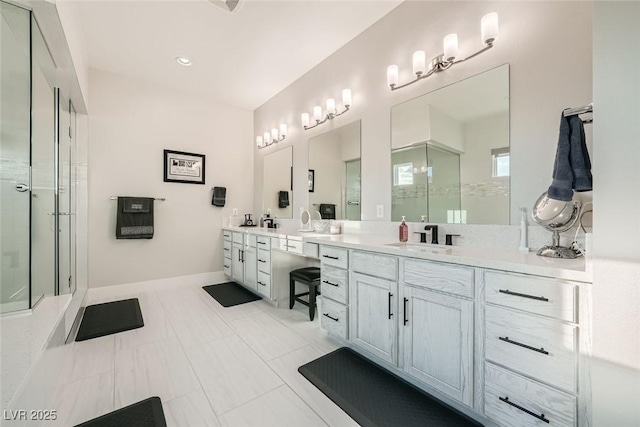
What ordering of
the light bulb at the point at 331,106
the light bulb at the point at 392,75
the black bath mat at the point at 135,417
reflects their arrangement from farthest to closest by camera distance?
the light bulb at the point at 331,106
the light bulb at the point at 392,75
the black bath mat at the point at 135,417

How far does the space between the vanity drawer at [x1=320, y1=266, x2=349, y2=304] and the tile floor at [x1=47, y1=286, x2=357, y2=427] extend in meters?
0.44

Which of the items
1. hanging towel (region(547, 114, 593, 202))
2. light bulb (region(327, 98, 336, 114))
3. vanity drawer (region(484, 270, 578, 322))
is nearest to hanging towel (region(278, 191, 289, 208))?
light bulb (region(327, 98, 336, 114))

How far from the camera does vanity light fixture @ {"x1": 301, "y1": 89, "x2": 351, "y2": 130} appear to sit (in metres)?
2.69

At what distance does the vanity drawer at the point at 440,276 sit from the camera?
130 centimetres

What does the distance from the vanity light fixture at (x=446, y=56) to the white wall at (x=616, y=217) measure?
0.75 m

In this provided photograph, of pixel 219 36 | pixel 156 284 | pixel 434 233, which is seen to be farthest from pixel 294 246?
pixel 156 284

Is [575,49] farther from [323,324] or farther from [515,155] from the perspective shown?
[323,324]

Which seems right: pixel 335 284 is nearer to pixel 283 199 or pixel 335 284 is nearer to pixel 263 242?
pixel 263 242

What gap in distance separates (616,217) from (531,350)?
2.03 ft

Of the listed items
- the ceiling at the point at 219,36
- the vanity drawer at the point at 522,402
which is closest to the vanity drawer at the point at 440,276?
the vanity drawer at the point at 522,402

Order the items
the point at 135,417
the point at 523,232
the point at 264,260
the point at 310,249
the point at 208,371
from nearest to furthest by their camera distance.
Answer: the point at 135,417 < the point at 523,232 < the point at 208,371 < the point at 310,249 < the point at 264,260

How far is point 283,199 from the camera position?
3820 millimetres

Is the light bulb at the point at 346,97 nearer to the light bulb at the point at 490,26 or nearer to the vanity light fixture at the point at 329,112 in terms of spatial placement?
the vanity light fixture at the point at 329,112

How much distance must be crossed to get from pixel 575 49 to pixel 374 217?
168cm
